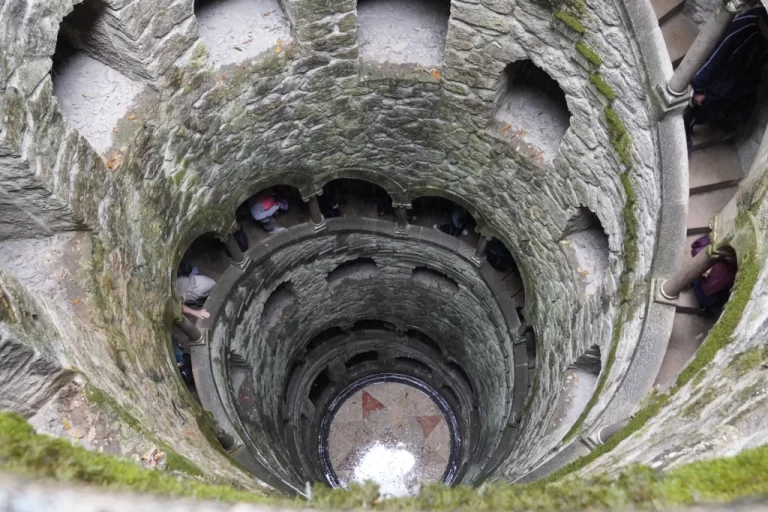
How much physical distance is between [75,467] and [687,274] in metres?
4.92

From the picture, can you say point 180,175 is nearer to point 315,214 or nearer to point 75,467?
point 315,214

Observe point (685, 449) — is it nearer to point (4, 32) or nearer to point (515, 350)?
point (4, 32)

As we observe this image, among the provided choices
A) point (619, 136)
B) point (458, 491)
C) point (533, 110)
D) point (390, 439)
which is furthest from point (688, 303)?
point (390, 439)

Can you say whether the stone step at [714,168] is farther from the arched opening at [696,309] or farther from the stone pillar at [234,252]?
the stone pillar at [234,252]

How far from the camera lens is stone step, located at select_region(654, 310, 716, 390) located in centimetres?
510

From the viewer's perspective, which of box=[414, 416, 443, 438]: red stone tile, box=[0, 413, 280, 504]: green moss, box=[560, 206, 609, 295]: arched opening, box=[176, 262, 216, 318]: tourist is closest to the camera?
box=[0, 413, 280, 504]: green moss

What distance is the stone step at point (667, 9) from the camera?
19.4 ft

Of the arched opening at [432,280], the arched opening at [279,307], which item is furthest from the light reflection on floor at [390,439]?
the arched opening at [279,307]

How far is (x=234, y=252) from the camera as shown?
29.5ft

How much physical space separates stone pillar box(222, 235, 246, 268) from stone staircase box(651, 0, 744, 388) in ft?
20.9

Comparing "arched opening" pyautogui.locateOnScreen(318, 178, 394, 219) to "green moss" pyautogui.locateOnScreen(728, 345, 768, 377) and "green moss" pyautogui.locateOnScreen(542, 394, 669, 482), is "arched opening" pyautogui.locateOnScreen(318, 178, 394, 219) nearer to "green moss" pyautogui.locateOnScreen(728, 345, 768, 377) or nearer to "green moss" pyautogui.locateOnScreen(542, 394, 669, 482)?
"green moss" pyautogui.locateOnScreen(542, 394, 669, 482)

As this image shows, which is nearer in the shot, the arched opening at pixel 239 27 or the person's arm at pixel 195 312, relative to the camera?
the arched opening at pixel 239 27

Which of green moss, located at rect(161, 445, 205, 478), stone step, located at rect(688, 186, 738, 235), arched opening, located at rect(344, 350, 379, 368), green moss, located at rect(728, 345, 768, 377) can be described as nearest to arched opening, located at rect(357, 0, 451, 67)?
stone step, located at rect(688, 186, 738, 235)

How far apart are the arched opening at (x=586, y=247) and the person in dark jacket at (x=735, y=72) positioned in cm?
217
